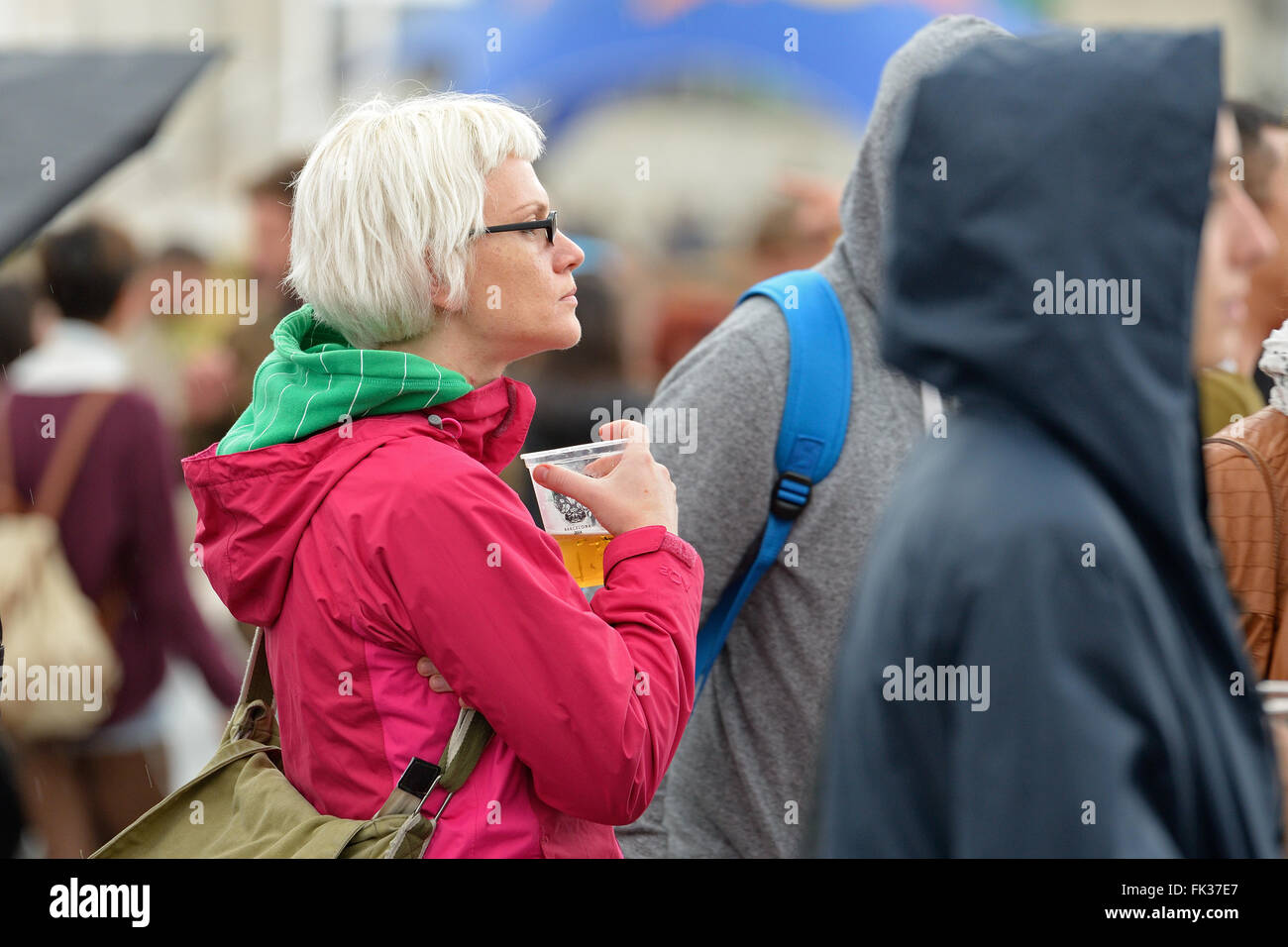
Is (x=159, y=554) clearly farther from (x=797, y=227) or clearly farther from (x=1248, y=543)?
(x=1248, y=543)

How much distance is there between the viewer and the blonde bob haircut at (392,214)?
79.7 inches

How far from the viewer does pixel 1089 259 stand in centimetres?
122

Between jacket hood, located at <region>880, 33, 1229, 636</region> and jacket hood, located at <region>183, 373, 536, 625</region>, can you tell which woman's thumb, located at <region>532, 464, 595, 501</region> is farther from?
jacket hood, located at <region>880, 33, 1229, 636</region>

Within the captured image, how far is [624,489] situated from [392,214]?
51cm

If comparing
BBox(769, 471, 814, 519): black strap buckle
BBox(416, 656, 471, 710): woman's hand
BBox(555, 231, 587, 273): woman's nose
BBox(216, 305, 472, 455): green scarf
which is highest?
BBox(555, 231, 587, 273): woman's nose

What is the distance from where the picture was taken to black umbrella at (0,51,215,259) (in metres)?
2.91

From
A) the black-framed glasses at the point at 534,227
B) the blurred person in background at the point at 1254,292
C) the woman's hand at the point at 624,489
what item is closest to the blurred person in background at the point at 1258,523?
the blurred person in background at the point at 1254,292

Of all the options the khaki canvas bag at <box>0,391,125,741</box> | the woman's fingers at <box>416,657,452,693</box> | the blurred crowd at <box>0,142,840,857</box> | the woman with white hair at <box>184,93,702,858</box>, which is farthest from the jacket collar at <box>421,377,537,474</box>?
the khaki canvas bag at <box>0,391,125,741</box>

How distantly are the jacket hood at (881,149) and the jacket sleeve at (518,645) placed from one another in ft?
3.06

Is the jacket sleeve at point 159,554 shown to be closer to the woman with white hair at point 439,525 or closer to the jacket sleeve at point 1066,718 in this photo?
the woman with white hair at point 439,525

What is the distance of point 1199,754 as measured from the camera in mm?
1211

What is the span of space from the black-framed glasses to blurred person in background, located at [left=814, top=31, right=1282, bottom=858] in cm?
91

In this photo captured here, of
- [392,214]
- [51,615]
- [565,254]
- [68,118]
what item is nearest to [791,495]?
[565,254]
